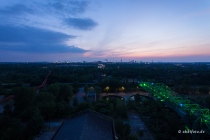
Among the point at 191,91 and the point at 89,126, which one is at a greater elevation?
the point at 89,126

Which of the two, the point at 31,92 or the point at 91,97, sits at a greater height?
the point at 31,92

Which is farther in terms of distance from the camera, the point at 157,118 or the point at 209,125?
the point at 157,118

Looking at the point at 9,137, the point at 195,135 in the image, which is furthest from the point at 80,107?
the point at 195,135

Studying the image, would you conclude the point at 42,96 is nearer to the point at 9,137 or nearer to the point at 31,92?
the point at 31,92

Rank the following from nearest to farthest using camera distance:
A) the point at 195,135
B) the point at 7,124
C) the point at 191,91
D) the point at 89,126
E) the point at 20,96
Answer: the point at 89,126 < the point at 195,135 < the point at 7,124 < the point at 20,96 < the point at 191,91

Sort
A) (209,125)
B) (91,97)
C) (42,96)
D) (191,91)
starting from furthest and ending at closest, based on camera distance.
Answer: (191,91), (91,97), (42,96), (209,125)

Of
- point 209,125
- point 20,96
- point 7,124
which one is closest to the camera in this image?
point 209,125

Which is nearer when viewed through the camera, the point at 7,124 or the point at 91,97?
the point at 7,124

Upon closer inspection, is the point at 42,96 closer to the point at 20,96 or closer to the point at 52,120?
the point at 20,96

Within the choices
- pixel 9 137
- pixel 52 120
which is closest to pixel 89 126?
pixel 9 137
